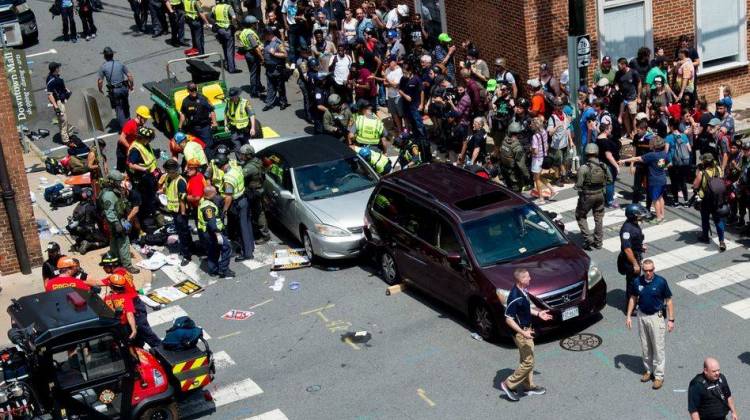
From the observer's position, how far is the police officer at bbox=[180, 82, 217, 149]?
2188 centimetres

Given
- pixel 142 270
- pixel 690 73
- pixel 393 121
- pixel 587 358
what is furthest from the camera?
pixel 393 121

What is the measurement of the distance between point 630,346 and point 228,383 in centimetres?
532

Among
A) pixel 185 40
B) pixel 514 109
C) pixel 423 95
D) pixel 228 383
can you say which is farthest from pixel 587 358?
pixel 185 40

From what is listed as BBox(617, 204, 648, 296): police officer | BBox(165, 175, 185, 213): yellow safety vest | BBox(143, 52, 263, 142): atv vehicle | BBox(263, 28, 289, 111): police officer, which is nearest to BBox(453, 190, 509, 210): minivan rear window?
BBox(617, 204, 648, 296): police officer

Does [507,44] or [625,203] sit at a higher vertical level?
[507,44]

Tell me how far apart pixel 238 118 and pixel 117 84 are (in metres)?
3.64

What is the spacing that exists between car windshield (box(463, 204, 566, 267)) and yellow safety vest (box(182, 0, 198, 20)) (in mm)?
15335

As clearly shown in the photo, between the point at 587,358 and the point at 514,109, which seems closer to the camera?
the point at 587,358

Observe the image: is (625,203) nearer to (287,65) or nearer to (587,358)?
(587,358)

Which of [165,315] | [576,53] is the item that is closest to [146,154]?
[165,315]

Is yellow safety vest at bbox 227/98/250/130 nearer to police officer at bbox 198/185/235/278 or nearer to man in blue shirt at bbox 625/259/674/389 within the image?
police officer at bbox 198/185/235/278

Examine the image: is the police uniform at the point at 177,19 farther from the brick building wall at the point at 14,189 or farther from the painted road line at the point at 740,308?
the painted road line at the point at 740,308

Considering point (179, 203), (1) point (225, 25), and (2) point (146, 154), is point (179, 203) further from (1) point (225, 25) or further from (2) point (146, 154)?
(1) point (225, 25)

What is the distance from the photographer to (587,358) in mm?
14094
